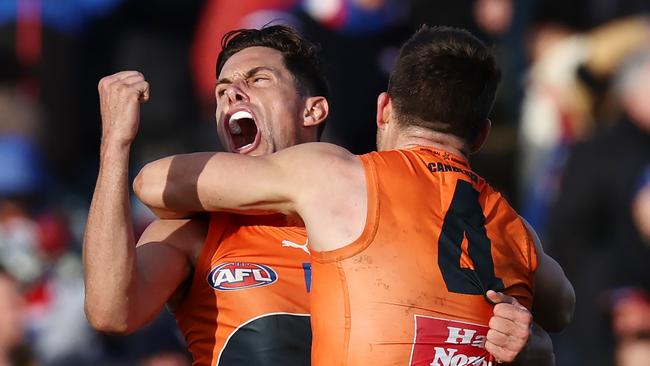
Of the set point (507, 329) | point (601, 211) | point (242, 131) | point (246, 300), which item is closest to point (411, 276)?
point (507, 329)

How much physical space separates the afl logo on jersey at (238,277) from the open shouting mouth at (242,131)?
581 mm

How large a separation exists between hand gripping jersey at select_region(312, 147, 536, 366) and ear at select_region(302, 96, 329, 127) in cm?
110

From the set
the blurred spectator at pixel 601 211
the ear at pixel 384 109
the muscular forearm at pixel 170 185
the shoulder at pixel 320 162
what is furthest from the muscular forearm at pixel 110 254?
the blurred spectator at pixel 601 211

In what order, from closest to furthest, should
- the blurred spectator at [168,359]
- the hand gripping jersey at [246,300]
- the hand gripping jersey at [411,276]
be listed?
the hand gripping jersey at [411,276], the hand gripping jersey at [246,300], the blurred spectator at [168,359]

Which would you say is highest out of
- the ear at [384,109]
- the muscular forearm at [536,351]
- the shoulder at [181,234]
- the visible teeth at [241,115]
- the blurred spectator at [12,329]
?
the ear at [384,109]

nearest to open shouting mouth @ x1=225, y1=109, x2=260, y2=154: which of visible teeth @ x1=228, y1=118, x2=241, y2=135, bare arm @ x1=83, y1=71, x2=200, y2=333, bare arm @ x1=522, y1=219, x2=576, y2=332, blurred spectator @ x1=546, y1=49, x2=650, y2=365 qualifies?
visible teeth @ x1=228, y1=118, x2=241, y2=135

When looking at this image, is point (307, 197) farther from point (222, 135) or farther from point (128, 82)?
point (222, 135)

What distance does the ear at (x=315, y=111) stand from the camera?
5609 millimetres

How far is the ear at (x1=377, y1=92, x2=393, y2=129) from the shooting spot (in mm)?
4712

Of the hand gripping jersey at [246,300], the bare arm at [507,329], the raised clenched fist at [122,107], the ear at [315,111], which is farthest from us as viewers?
the ear at [315,111]

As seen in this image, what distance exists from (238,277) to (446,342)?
2.67 ft

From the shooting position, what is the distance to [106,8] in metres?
11.1

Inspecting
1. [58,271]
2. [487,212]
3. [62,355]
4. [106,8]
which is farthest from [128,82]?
[106,8]

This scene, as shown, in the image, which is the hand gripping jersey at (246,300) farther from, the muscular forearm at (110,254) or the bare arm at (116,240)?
the muscular forearm at (110,254)
